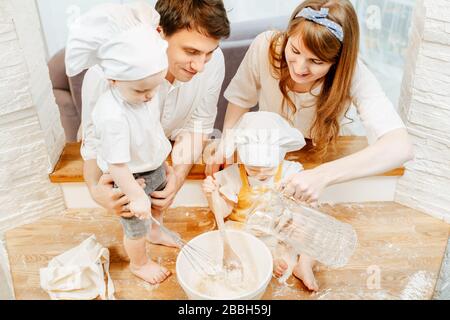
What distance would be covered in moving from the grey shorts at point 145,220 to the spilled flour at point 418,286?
24.4 inches

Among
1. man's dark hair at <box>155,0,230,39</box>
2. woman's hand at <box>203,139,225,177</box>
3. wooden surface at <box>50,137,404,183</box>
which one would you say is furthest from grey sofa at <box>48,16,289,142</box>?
man's dark hair at <box>155,0,230,39</box>

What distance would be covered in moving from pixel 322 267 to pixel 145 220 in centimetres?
46

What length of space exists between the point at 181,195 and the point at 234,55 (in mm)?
474

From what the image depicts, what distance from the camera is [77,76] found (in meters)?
1.52

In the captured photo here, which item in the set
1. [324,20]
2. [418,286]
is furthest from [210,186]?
[418,286]

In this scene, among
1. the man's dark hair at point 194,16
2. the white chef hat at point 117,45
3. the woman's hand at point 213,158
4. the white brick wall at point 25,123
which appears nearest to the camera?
the white chef hat at point 117,45

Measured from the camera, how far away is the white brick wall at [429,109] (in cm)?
109

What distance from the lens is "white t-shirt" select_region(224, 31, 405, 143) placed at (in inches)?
43.1

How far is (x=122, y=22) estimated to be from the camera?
754 millimetres

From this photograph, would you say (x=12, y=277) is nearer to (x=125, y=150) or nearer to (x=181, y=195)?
(x=181, y=195)

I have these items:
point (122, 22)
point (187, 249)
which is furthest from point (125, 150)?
point (187, 249)

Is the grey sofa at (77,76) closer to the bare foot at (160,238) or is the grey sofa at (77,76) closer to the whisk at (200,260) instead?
A: the bare foot at (160,238)

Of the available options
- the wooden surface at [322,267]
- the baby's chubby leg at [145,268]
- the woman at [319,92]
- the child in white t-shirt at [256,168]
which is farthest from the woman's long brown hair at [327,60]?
the baby's chubby leg at [145,268]

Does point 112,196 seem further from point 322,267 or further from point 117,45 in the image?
point 322,267
